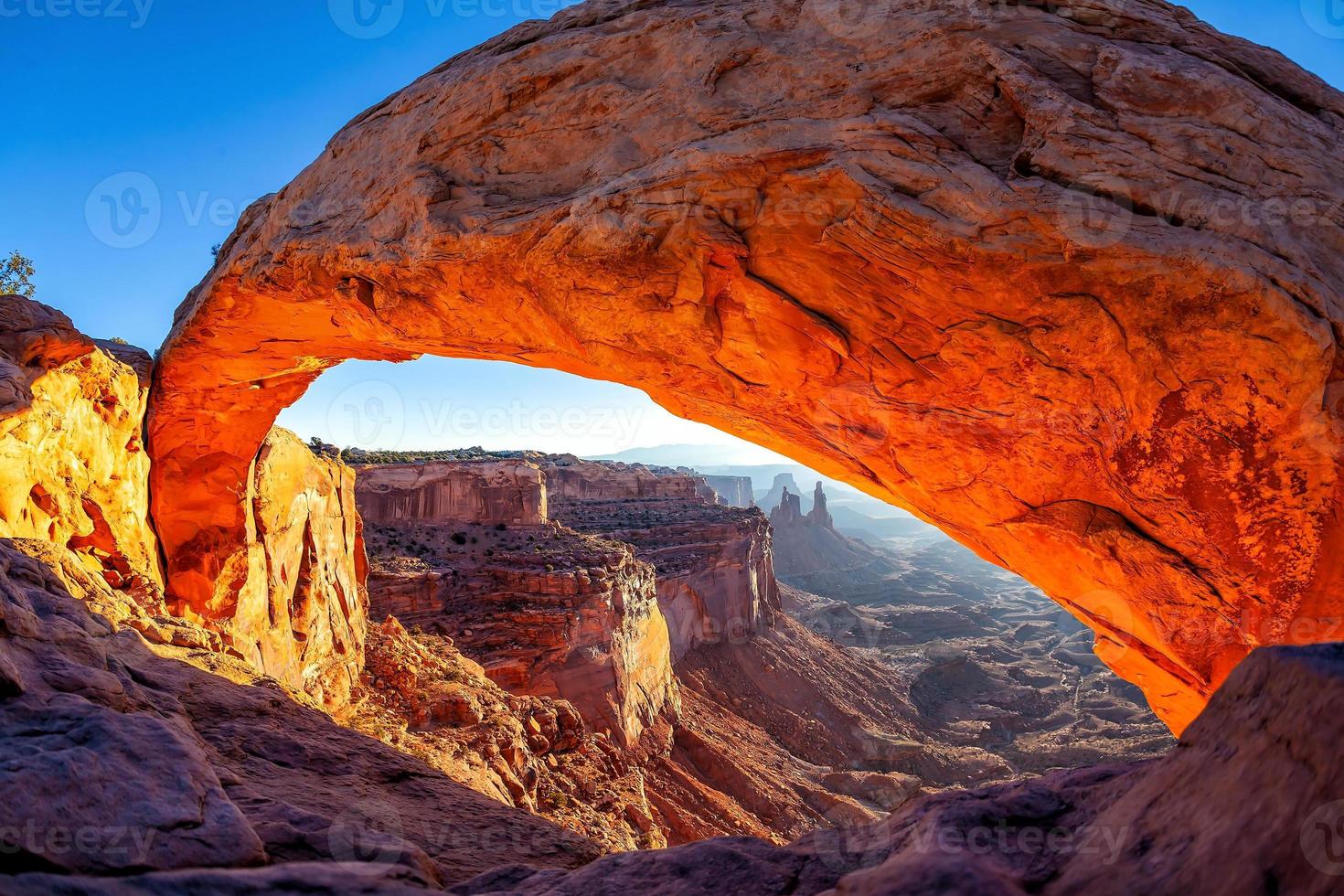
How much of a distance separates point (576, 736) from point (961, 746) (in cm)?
2705

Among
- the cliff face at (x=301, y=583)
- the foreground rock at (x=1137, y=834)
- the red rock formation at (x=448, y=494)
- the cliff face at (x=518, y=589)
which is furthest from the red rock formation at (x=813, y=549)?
the foreground rock at (x=1137, y=834)

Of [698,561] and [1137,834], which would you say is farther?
[698,561]

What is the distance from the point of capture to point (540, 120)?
7.16 meters

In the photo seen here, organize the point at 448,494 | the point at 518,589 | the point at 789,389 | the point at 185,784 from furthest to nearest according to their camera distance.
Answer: the point at 448,494 < the point at 518,589 < the point at 789,389 < the point at 185,784

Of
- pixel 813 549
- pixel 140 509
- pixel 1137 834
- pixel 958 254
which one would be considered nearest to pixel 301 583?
pixel 140 509

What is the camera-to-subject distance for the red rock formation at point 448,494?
29016 mm

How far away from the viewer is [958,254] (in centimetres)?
566

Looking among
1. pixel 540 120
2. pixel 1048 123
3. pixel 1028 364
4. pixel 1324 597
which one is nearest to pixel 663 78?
pixel 540 120

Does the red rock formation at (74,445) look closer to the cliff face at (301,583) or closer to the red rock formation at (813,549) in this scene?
the cliff face at (301,583)

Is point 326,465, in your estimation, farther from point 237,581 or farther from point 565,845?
point 565,845

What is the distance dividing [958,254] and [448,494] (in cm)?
2729

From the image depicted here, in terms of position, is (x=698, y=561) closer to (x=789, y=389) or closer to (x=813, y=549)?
(x=789, y=389)

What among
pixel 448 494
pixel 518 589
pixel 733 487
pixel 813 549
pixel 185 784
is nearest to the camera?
pixel 185 784

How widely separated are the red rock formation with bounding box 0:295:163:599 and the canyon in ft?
0.24
